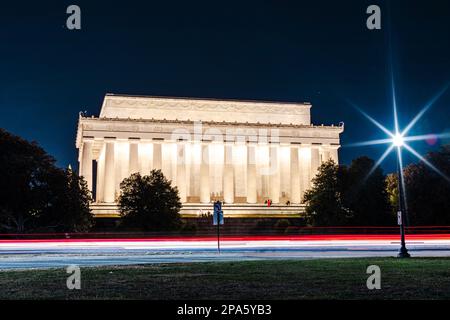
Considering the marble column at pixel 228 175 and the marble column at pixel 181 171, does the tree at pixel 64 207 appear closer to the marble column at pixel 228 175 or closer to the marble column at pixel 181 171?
the marble column at pixel 181 171

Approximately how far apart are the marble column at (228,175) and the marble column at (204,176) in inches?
128

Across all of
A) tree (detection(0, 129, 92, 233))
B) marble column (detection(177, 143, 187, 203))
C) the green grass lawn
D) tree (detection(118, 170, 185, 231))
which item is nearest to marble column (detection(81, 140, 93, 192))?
marble column (detection(177, 143, 187, 203))

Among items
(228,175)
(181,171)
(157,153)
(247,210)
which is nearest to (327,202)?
(247,210)

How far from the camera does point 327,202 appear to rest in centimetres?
7512

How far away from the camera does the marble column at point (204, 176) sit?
111m

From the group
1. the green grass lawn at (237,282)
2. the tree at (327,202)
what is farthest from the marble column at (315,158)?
the green grass lawn at (237,282)

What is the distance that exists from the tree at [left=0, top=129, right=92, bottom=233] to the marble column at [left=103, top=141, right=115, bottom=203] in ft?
128

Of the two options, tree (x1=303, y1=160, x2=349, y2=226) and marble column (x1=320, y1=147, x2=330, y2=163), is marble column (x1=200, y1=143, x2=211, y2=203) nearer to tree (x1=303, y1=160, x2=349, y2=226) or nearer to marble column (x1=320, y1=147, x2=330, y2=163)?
marble column (x1=320, y1=147, x2=330, y2=163)

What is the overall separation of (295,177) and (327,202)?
41.2 meters

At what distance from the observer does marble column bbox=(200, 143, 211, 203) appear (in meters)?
111

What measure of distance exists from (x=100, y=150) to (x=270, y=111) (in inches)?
1319

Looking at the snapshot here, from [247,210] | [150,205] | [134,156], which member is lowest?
[150,205]

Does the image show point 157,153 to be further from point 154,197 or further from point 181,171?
point 154,197
